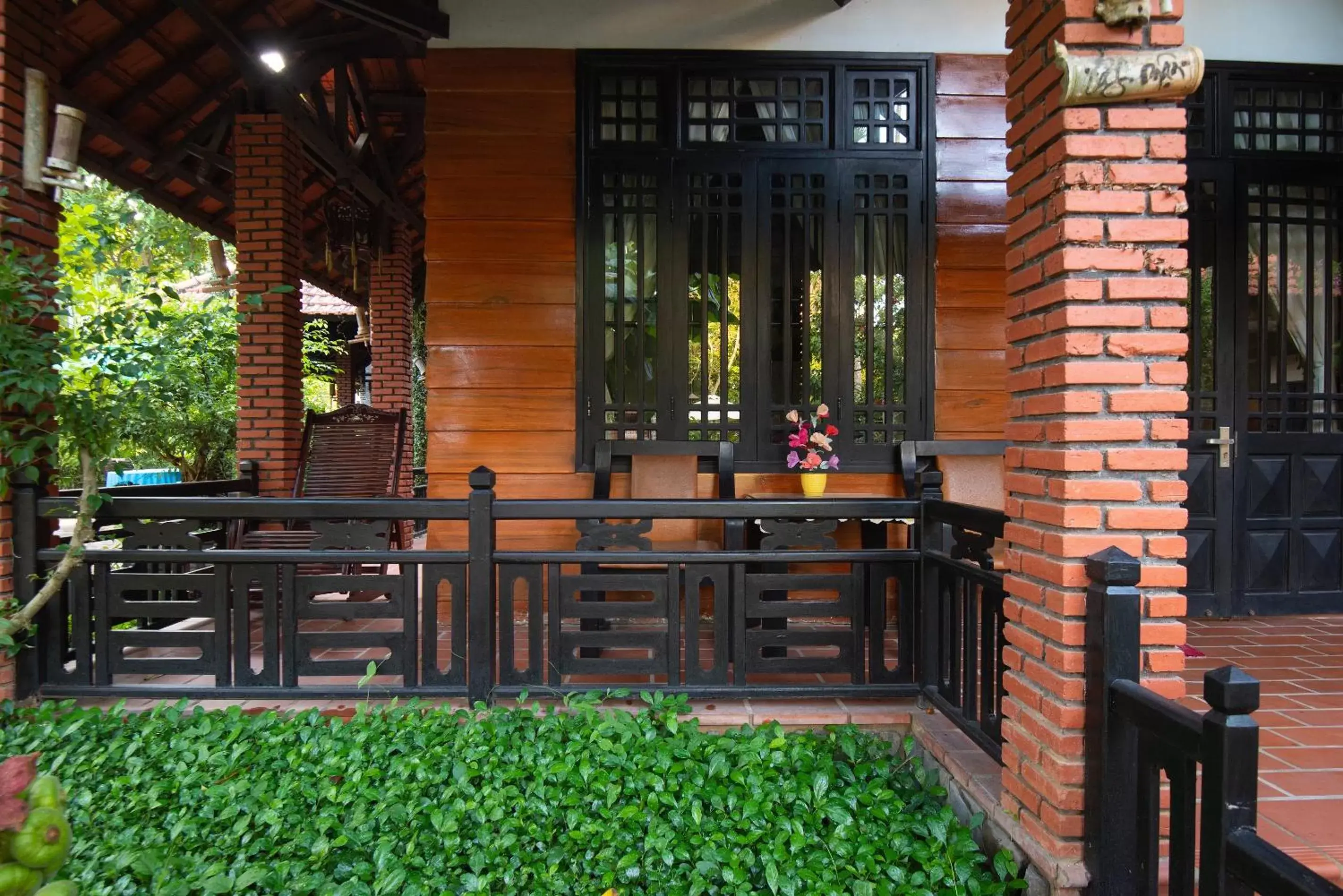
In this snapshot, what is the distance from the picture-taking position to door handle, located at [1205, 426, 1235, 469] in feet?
13.5

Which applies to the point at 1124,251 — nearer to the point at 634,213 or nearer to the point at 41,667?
the point at 634,213

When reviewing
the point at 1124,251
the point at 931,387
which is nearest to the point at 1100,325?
the point at 1124,251

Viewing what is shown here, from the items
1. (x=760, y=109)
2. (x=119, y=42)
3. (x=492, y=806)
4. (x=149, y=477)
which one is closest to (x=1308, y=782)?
(x=492, y=806)

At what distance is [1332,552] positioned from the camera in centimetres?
413

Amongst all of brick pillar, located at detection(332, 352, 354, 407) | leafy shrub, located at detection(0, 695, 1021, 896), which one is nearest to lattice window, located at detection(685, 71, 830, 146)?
leafy shrub, located at detection(0, 695, 1021, 896)

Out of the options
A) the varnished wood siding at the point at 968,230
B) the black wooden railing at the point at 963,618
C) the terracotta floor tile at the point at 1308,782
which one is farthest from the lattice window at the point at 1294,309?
the black wooden railing at the point at 963,618

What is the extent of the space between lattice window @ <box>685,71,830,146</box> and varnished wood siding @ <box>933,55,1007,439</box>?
738mm

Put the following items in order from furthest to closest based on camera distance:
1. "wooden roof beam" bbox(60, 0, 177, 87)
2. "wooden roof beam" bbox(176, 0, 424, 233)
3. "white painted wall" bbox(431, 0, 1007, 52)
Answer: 1. "wooden roof beam" bbox(60, 0, 177, 87)
2. "wooden roof beam" bbox(176, 0, 424, 233)
3. "white painted wall" bbox(431, 0, 1007, 52)

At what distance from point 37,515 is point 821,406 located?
12.1 ft

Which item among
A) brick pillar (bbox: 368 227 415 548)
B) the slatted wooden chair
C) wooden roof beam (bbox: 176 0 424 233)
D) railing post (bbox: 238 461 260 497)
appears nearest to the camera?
wooden roof beam (bbox: 176 0 424 233)

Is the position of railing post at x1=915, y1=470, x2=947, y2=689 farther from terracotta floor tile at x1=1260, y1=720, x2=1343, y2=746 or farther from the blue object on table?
the blue object on table

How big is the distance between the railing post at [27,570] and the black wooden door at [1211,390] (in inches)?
225

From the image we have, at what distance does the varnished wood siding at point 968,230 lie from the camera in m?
4.25

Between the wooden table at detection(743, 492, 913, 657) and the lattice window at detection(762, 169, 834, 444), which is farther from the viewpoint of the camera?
the lattice window at detection(762, 169, 834, 444)
